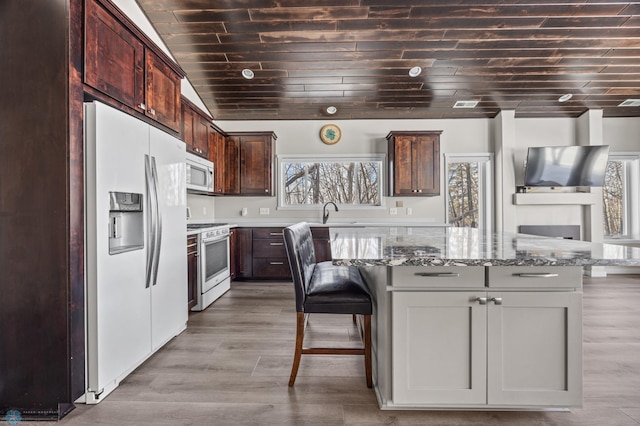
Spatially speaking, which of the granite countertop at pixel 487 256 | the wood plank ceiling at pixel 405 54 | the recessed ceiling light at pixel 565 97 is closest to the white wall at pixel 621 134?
the wood plank ceiling at pixel 405 54

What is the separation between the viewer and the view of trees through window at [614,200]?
213 inches

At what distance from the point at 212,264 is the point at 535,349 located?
10.0ft

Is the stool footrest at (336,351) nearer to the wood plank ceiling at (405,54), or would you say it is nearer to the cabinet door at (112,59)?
the cabinet door at (112,59)

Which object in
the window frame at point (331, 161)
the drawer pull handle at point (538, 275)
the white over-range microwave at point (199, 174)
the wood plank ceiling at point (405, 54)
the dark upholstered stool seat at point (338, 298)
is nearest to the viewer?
the drawer pull handle at point (538, 275)

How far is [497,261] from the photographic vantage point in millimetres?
1342

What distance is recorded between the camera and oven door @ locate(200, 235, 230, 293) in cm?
344

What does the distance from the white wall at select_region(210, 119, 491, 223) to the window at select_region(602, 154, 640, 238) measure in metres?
2.12

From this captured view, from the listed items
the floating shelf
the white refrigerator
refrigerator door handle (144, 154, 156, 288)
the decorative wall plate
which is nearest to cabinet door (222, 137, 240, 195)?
the decorative wall plate

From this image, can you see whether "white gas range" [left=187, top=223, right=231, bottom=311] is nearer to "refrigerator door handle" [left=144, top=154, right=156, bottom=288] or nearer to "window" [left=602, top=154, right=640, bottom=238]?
"refrigerator door handle" [left=144, top=154, right=156, bottom=288]

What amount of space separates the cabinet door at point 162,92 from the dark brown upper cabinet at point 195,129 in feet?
2.63

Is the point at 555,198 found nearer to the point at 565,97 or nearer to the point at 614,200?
the point at 614,200

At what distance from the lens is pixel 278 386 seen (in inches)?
78.0

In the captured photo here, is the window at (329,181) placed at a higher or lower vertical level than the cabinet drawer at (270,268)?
higher

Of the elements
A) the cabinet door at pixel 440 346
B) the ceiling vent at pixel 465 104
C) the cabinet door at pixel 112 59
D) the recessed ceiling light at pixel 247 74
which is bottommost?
the cabinet door at pixel 440 346
